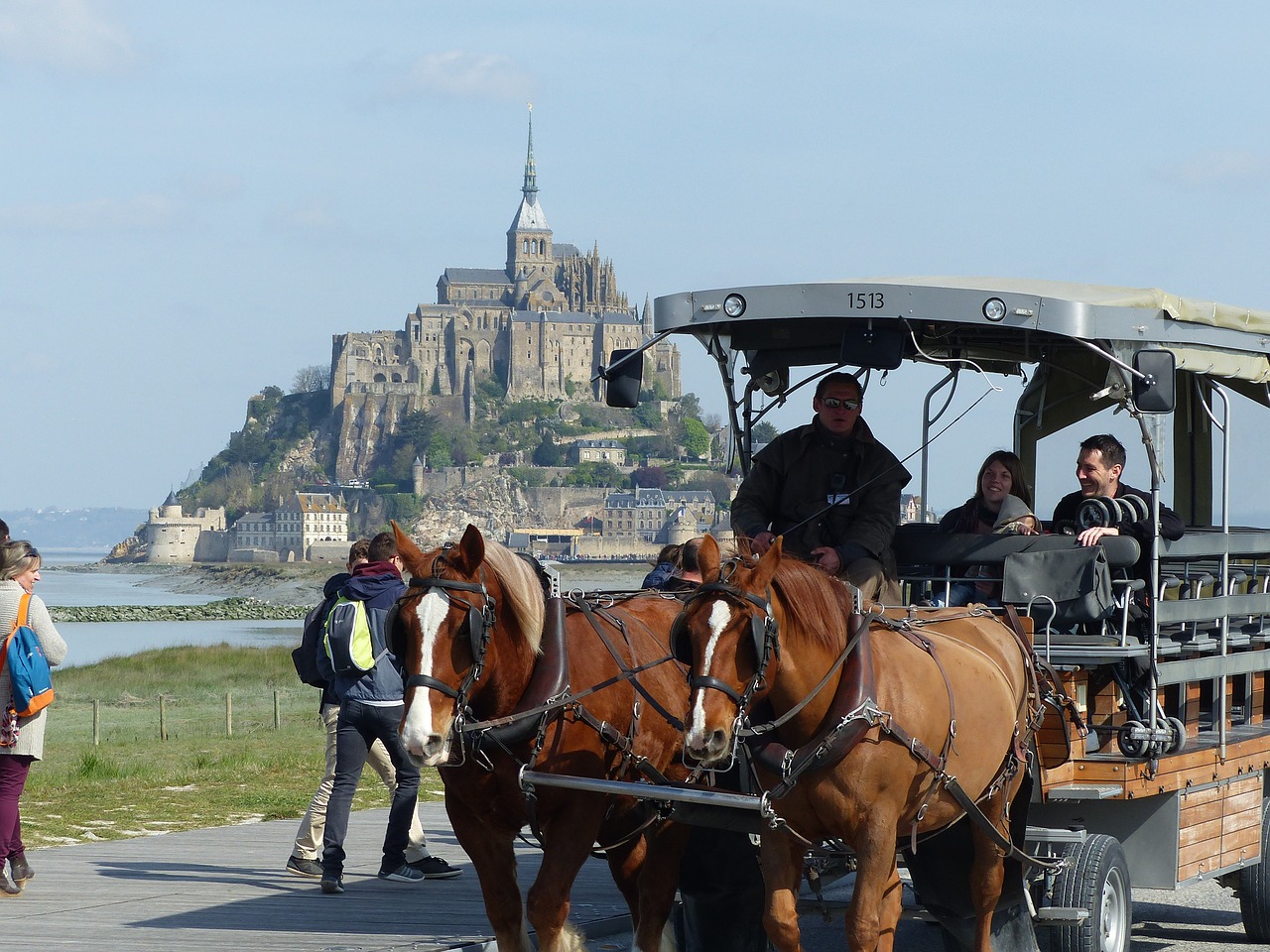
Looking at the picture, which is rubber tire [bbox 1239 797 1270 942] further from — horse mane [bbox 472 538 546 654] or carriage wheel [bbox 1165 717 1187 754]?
horse mane [bbox 472 538 546 654]

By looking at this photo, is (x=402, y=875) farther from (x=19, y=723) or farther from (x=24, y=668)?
(x=24, y=668)

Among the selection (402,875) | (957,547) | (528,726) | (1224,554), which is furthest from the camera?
(402,875)

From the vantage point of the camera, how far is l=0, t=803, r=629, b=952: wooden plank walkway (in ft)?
27.6

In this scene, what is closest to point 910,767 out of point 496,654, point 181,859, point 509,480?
point 496,654

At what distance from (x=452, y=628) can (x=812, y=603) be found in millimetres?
1328

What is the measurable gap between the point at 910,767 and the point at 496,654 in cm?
163

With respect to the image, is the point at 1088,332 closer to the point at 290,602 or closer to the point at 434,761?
the point at 434,761

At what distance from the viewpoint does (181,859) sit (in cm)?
1123

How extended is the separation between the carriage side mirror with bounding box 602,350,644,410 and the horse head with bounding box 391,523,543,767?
2.16 m

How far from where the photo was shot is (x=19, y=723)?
9.46 m

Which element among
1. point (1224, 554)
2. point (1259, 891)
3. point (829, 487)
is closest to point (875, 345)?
point (829, 487)

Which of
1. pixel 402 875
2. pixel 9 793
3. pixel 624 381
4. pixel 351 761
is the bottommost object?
pixel 402 875

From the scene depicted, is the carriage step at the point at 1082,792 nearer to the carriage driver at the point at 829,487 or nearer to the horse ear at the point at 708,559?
the carriage driver at the point at 829,487

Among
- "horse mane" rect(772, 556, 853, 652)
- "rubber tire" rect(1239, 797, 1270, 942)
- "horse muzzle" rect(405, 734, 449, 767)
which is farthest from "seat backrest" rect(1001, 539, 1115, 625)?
"horse muzzle" rect(405, 734, 449, 767)
